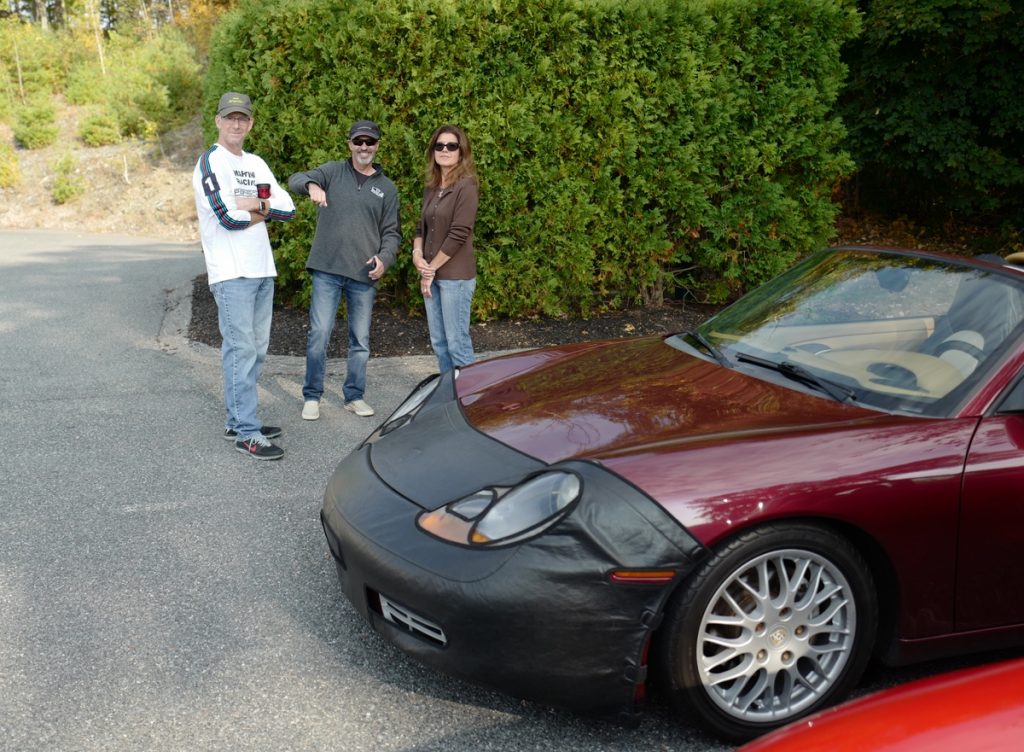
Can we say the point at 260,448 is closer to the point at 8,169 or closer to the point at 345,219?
the point at 345,219

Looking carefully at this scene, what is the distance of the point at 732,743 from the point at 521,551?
0.91m

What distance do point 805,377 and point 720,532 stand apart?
38.9 inches

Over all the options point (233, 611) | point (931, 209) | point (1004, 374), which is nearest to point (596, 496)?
point (1004, 374)

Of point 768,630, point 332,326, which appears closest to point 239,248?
point 332,326

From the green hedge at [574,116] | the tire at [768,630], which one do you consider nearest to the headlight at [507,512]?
the tire at [768,630]

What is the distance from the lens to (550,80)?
8195 millimetres

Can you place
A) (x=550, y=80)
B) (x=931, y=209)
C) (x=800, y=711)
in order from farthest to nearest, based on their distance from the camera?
(x=931, y=209)
(x=550, y=80)
(x=800, y=711)

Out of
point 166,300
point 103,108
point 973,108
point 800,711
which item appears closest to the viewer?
point 800,711

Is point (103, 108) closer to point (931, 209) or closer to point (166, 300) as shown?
point (166, 300)

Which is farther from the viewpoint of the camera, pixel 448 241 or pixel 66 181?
pixel 66 181

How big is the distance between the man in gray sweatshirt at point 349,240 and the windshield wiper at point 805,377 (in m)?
3.05

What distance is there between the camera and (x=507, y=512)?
2.78m

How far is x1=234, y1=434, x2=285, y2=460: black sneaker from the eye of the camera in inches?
207

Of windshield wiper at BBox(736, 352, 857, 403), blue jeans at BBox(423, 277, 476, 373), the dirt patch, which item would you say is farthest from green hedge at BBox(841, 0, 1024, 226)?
the dirt patch
